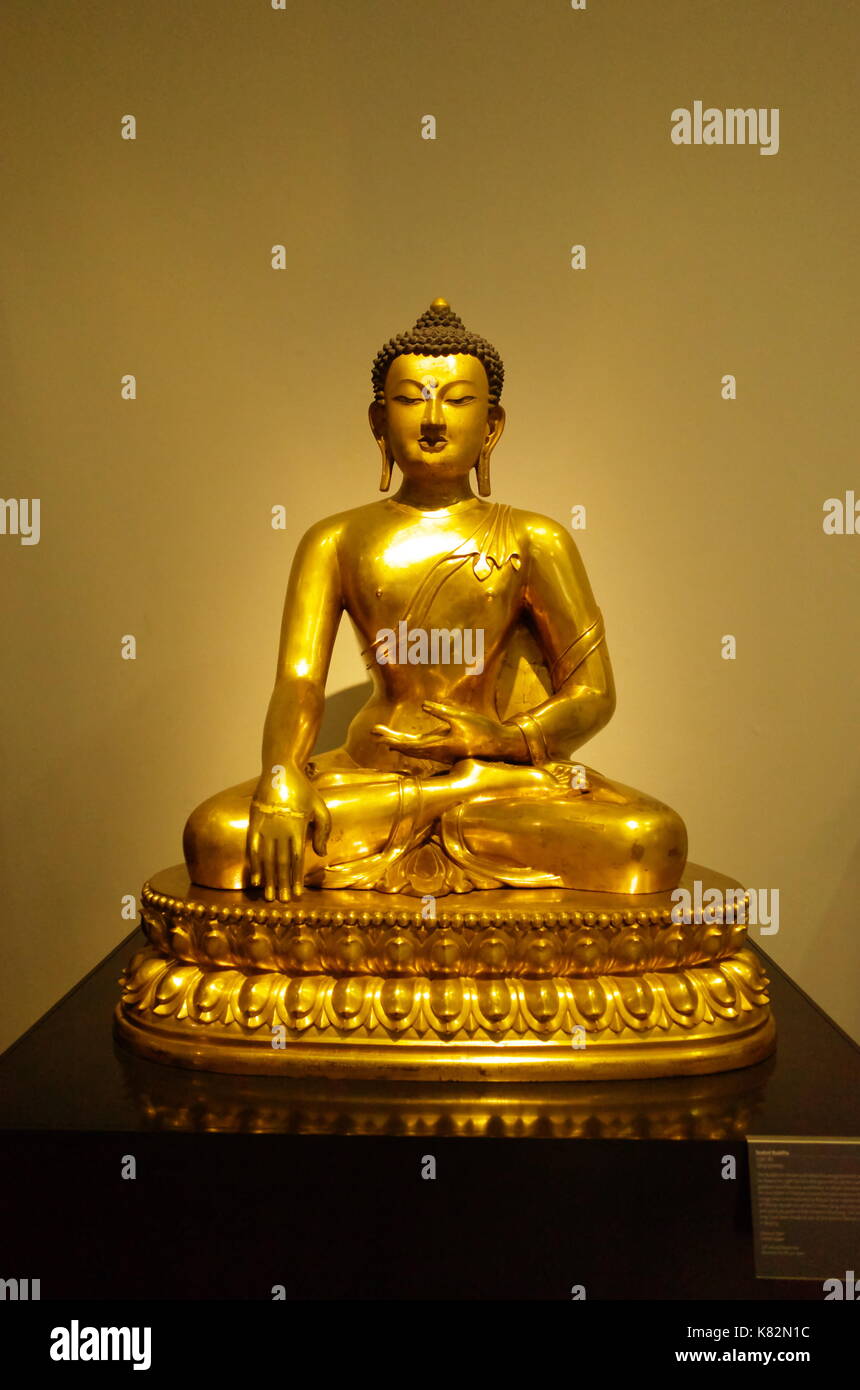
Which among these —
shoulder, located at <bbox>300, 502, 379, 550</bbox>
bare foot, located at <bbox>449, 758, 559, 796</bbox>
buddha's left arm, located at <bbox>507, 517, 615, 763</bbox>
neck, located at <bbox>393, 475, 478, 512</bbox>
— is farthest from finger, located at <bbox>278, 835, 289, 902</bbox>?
neck, located at <bbox>393, 475, 478, 512</bbox>

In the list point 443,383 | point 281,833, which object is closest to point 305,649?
point 281,833

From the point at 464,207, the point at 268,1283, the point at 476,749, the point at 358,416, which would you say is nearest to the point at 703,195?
the point at 464,207

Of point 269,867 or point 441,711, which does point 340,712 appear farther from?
point 269,867

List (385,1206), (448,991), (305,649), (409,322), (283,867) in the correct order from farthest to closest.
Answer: (409,322), (305,649), (283,867), (448,991), (385,1206)

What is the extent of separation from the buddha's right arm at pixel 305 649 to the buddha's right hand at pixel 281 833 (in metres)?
0.15

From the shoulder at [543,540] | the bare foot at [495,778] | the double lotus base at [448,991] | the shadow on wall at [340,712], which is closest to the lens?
the double lotus base at [448,991]

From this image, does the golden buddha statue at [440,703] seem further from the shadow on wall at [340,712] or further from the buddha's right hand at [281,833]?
the shadow on wall at [340,712]

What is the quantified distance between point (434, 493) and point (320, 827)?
0.84 m

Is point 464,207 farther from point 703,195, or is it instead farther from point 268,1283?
point 268,1283

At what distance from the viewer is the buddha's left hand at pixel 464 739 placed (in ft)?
7.68

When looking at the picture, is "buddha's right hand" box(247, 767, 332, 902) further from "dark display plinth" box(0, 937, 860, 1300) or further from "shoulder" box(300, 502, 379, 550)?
"shoulder" box(300, 502, 379, 550)

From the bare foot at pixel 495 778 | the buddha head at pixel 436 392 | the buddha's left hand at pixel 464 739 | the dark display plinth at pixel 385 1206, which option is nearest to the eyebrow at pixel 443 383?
the buddha head at pixel 436 392

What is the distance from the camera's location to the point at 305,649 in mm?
2496
